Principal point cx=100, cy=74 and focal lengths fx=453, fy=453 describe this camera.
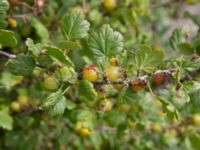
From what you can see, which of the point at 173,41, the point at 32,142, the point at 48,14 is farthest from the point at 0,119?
the point at 173,41

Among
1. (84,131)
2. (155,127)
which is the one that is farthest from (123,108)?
(155,127)

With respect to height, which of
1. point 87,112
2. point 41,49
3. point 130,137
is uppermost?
point 41,49

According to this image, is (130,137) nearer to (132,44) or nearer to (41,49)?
(132,44)

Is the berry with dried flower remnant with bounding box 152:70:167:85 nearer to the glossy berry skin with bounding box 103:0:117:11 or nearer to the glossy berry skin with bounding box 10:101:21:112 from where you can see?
the glossy berry skin with bounding box 103:0:117:11

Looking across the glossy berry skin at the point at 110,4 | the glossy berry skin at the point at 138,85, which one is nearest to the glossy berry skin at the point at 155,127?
the glossy berry skin at the point at 110,4

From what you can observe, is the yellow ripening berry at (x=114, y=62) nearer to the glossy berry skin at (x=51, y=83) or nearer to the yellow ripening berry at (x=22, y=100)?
the glossy berry skin at (x=51, y=83)

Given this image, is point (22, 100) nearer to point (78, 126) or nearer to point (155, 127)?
point (78, 126)

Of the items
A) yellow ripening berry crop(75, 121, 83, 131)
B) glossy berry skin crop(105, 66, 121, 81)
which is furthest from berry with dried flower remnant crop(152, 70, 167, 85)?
yellow ripening berry crop(75, 121, 83, 131)
